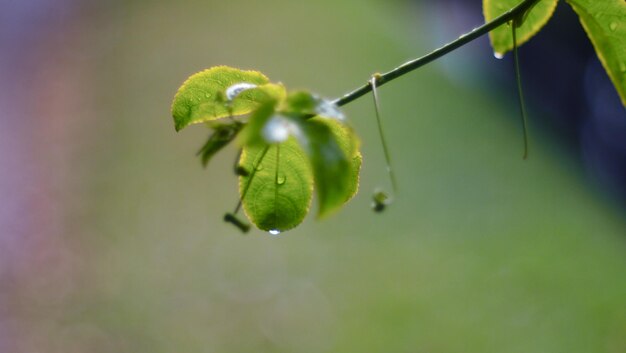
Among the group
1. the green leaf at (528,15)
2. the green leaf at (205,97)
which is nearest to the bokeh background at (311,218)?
the green leaf at (528,15)

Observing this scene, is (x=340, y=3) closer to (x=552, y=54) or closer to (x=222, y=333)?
(x=552, y=54)

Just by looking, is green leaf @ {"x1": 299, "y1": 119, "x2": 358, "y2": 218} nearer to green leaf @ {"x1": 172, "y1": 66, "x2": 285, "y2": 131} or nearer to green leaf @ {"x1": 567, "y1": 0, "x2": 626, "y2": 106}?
green leaf @ {"x1": 172, "y1": 66, "x2": 285, "y2": 131}

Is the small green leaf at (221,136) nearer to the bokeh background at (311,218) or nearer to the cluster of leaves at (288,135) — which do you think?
the cluster of leaves at (288,135)

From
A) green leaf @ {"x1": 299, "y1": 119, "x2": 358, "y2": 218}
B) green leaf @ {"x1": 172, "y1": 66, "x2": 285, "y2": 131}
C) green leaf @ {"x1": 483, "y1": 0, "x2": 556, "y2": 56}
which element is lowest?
green leaf @ {"x1": 299, "y1": 119, "x2": 358, "y2": 218}

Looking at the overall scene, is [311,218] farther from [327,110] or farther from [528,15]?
[327,110]

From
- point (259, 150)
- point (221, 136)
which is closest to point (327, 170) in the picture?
point (221, 136)

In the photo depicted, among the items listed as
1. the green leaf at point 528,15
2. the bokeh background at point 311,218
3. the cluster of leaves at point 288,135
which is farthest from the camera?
the bokeh background at point 311,218

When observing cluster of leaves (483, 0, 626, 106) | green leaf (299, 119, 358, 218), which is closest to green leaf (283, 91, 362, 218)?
green leaf (299, 119, 358, 218)
